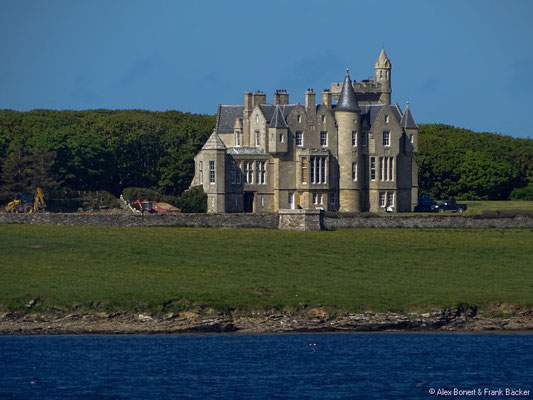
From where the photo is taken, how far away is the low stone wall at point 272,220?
98875 mm

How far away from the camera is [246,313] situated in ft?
232

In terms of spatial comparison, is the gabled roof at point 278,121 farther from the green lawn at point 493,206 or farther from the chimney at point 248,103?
the green lawn at point 493,206

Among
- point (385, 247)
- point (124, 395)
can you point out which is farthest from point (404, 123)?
point (124, 395)

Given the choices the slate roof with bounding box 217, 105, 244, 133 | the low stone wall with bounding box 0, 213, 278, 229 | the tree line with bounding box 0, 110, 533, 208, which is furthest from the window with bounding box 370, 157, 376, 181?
the low stone wall with bounding box 0, 213, 278, 229

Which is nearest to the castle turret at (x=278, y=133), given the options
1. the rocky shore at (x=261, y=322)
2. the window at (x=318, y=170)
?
the window at (x=318, y=170)

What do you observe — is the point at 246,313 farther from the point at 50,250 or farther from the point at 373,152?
the point at 373,152

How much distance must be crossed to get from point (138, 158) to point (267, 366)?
69639 millimetres

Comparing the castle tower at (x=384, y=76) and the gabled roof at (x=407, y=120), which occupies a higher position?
the castle tower at (x=384, y=76)

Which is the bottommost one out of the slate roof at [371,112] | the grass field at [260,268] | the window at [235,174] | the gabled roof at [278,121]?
the grass field at [260,268]

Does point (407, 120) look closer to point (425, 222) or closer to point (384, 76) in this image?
point (384, 76)

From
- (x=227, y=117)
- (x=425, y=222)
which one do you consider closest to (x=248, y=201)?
(x=227, y=117)

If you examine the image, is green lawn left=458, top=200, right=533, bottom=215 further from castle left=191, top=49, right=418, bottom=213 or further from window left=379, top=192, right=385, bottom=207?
window left=379, top=192, right=385, bottom=207

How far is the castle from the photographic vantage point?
115 m

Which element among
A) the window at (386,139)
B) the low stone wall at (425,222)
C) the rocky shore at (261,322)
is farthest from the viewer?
the window at (386,139)
